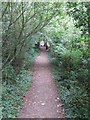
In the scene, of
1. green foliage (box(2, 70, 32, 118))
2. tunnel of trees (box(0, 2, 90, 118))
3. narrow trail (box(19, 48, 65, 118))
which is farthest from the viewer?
narrow trail (box(19, 48, 65, 118))

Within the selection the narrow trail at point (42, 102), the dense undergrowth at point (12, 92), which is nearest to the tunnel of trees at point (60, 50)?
the dense undergrowth at point (12, 92)

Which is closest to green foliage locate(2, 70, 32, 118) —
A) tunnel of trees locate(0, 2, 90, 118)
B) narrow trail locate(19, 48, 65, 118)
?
tunnel of trees locate(0, 2, 90, 118)

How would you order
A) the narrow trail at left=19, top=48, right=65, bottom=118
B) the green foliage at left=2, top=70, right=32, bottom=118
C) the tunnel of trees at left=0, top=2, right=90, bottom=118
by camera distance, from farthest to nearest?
the narrow trail at left=19, top=48, right=65, bottom=118 → the green foliage at left=2, top=70, right=32, bottom=118 → the tunnel of trees at left=0, top=2, right=90, bottom=118

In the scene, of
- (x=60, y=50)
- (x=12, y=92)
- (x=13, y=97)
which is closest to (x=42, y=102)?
(x=13, y=97)

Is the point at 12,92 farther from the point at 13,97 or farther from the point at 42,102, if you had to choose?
the point at 42,102

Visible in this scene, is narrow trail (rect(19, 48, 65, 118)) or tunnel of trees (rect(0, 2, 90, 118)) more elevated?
tunnel of trees (rect(0, 2, 90, 118))

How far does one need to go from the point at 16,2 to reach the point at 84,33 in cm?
308

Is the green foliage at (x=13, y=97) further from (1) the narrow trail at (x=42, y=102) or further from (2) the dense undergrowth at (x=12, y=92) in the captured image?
(1) the narrow trail at (x=42, y=102)

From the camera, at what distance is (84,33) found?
6.42m

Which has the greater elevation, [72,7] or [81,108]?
[72,7]

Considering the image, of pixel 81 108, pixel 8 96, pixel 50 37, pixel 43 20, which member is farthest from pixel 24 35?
pixel 50 37

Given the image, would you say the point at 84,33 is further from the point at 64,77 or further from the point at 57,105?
the point at 64,77

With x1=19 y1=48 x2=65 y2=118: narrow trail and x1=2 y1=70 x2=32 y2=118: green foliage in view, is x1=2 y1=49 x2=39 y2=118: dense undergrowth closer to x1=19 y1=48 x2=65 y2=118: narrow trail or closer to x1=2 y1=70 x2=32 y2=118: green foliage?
x1=2 y1=70 x2=32 y2=118: green foliage

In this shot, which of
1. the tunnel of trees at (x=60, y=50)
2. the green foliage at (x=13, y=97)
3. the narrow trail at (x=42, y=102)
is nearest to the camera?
the tunnel of trees at (x=60, y=50)
